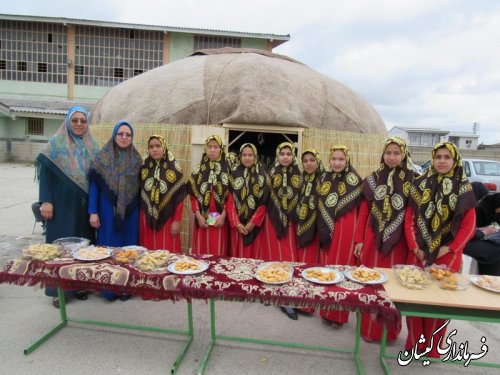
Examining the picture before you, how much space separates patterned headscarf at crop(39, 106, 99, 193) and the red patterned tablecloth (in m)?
1.12

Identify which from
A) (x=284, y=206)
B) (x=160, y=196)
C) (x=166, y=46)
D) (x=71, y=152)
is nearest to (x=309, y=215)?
(x=284, y=206)

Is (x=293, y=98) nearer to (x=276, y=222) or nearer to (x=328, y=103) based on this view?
(x=328, y=103)

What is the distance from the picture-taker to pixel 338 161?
132 inches

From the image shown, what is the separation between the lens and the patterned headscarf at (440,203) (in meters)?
2.79

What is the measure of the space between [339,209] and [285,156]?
73cm

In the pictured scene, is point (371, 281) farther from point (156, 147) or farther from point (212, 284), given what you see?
point (156, 147)

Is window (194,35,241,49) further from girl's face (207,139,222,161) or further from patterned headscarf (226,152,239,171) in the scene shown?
girl's face (207,139,222,161)

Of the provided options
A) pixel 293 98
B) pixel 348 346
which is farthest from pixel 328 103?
pixel 348 346

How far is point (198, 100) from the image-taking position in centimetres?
579

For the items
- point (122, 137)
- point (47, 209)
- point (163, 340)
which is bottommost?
point (163, 340)

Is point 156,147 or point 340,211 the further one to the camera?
point 156,147

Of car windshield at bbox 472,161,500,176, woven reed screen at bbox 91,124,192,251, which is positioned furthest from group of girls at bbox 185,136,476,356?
car windshield at bbox 472,161,500,176

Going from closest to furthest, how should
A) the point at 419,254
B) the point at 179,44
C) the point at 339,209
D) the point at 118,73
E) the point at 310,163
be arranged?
the point at 419,254
the point at 339,209
the point at 310,163
the point at 118,73
the point at 179,44

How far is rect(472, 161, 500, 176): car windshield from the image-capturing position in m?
11.5
